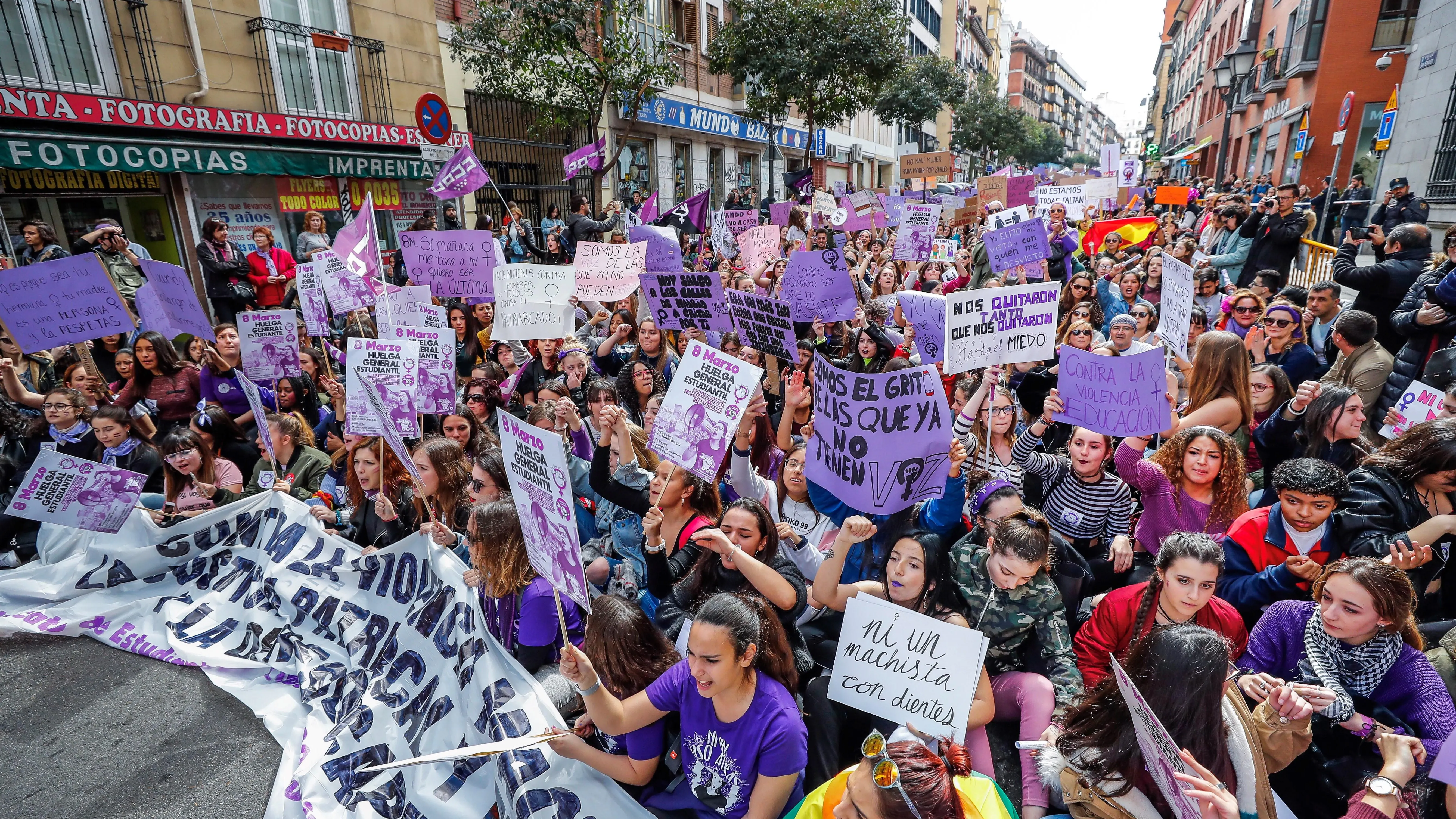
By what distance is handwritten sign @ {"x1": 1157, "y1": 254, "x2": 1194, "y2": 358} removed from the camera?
549 cm

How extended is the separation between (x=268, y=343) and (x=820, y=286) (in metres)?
5.03

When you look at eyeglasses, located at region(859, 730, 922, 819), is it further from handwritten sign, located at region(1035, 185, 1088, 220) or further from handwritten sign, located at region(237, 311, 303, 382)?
handwritten sign, located at region(1035, 185, 1088, 220)

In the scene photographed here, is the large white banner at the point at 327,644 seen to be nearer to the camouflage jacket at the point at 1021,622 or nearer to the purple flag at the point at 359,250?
the camouflage jacket at the point at 1021,622

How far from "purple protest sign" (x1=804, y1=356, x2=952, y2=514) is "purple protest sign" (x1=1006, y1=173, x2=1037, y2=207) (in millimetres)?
12878

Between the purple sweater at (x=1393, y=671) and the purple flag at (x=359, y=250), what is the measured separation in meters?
7.42

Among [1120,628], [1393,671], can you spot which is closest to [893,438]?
[1120,628]

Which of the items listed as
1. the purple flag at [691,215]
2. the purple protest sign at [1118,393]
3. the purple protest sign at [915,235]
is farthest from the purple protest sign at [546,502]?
the purple flag at [691,215]

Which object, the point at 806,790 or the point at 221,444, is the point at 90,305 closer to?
the point at 221,444

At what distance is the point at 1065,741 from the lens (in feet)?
7.95

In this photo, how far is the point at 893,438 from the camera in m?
3.34

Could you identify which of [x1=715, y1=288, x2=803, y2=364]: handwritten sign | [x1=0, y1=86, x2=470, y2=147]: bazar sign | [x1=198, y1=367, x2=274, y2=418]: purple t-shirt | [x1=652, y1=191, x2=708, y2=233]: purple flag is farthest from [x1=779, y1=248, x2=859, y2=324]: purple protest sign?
[x1=0, y1=86, x2=470, y2=147]: bazar sign

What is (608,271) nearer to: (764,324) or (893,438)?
(764,324)

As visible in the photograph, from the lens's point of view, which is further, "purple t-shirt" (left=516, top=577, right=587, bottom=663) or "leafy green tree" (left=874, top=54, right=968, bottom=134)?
"leafy green tree" (left=874, top=54, right=968, bottom=134)

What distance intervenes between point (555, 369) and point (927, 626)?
4.99 metres
